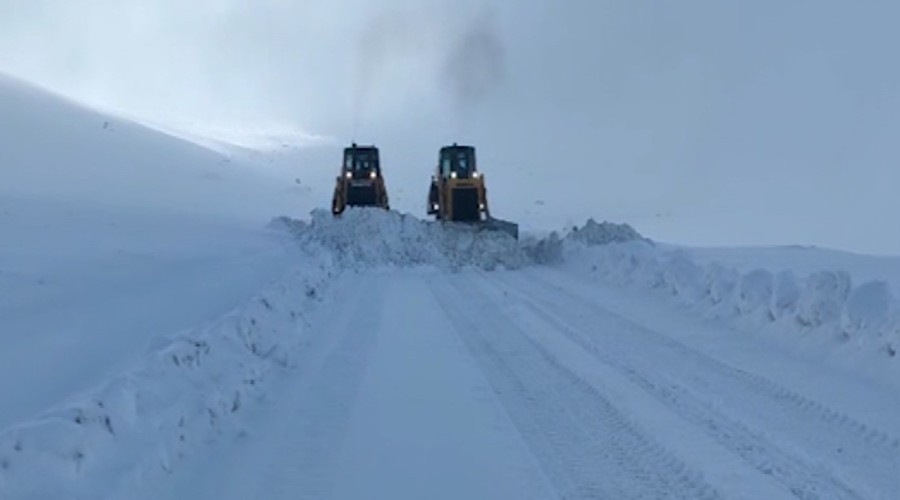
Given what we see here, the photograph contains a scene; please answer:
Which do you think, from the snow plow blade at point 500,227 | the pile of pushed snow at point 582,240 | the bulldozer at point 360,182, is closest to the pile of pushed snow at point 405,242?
the snow plow blade at point 500,227

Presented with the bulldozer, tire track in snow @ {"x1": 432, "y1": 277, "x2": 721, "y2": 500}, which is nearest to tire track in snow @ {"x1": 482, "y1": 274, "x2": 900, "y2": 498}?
tire track in snow @ {"x1": 432, "y1": 277, "x2": 721, "y2": 500}

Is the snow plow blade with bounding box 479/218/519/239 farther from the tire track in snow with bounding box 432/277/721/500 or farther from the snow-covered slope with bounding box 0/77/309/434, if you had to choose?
the tire track in snow with bounding box 432/277/721/500

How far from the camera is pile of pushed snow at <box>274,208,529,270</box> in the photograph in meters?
23.5

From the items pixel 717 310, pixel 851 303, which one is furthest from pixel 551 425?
pixel 717 310

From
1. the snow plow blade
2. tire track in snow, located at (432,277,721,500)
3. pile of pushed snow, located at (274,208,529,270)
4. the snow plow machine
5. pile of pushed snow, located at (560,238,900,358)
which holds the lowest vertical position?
tire track in snow, located at (432,277,721,500)

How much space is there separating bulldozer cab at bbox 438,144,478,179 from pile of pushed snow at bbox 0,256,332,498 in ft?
68.8

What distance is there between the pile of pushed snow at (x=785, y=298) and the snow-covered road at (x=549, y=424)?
0.62 metres

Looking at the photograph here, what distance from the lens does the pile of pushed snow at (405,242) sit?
23516 mm

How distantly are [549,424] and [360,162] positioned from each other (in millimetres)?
26539

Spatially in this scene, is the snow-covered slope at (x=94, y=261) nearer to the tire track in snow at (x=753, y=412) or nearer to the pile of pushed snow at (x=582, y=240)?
the tire track in snow at (x=753, y=412)

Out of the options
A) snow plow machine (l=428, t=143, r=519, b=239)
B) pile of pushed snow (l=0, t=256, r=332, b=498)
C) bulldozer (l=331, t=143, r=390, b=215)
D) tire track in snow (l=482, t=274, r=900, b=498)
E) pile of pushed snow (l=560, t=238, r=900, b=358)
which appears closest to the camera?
pile of pushed snow (l=0, t=256, r=332, b=498)

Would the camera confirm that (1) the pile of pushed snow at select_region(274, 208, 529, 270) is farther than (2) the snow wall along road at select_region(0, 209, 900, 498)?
Yes

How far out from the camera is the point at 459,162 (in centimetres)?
3052

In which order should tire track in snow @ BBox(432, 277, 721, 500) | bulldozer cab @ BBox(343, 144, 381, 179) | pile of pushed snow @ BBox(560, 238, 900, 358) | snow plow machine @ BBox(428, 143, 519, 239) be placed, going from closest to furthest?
tire track in snow @ BBox(432, 277, 721, 500) < pile of pushed snow @ BBox(560, 238, 900, 358) < snow plow machine @ BBox(428, 143, 519, 239) < bulldozer cab @ BBox(343, 144, 381, 179)
